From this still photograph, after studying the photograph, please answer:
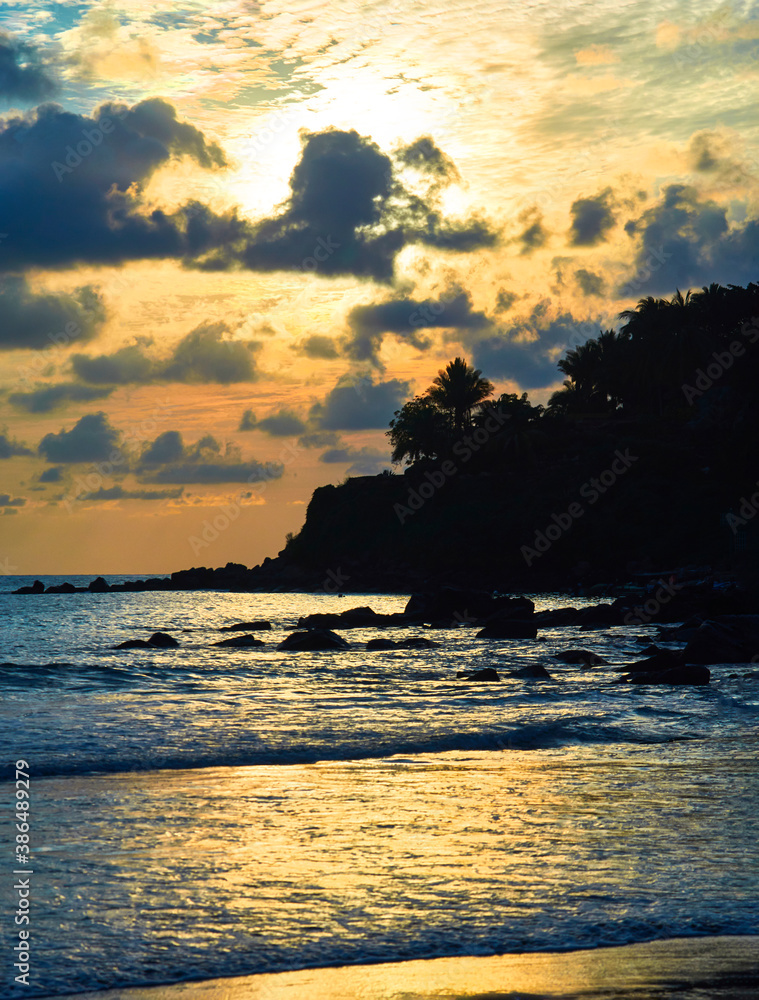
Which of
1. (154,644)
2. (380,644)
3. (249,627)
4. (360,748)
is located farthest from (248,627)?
(360,748)

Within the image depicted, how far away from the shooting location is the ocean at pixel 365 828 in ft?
17.1

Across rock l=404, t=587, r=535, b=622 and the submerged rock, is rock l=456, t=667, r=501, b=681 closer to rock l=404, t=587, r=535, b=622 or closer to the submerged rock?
rock l=404, t=587, r=535, b=622

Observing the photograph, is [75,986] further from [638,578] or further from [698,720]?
[638,578]

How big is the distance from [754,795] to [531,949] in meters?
4.66

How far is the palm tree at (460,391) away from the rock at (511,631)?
60.8m

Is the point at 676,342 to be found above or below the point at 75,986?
above

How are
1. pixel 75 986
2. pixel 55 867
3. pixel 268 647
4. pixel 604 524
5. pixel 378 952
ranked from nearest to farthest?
pixel 75 986
pixel 378 952
pixel 55 867
pixel 268 647
pixel 604 524

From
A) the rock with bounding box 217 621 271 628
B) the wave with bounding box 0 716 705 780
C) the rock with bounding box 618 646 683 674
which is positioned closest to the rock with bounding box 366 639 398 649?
the rock with bounding box 618 646 683 674

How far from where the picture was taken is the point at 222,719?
14844 millimetres

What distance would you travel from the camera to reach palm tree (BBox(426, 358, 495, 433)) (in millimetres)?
93250

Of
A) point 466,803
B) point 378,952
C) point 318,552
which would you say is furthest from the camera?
point 318,552

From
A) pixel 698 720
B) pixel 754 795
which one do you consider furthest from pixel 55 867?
pixel 698 720

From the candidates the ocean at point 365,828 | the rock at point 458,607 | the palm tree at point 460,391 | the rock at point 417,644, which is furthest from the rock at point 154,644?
the palm tree at point 460,391

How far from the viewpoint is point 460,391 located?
306 ft
